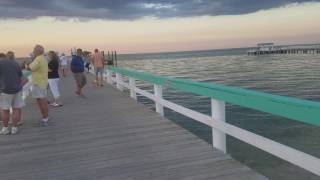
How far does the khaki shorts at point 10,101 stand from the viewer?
9.15m

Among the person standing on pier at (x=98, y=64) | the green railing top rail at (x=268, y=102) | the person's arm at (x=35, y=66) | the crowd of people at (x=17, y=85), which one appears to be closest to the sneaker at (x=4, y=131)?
the crowd of people at (x=17, y=85)

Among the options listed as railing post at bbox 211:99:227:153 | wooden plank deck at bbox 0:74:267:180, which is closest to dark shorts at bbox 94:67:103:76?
wooden plank deck at bbox 0:74:267:180

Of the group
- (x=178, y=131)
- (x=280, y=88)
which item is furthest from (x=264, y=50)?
(x=178, y=131)

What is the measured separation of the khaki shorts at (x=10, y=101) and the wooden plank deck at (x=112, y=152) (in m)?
0.60

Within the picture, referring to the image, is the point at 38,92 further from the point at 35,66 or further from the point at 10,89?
the point at 10,89

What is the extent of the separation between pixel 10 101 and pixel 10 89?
0.96 ft

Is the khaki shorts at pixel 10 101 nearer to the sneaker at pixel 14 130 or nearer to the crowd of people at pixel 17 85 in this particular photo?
the crowd of people at pixel 17 85

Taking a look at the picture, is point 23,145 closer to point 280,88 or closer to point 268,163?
point 268,163

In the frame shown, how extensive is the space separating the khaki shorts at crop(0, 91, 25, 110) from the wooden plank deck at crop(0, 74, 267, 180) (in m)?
0.60

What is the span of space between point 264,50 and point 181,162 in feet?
445

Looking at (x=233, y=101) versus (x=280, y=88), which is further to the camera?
(x=280, y=88)

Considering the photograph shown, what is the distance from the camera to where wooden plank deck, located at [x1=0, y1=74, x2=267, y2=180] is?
19.5 ft

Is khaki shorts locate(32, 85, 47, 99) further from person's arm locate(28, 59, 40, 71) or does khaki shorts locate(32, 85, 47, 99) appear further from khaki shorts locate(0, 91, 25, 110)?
khaki shorts locate(0, 91, 25, 110)

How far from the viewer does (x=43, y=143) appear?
27.1 ft
